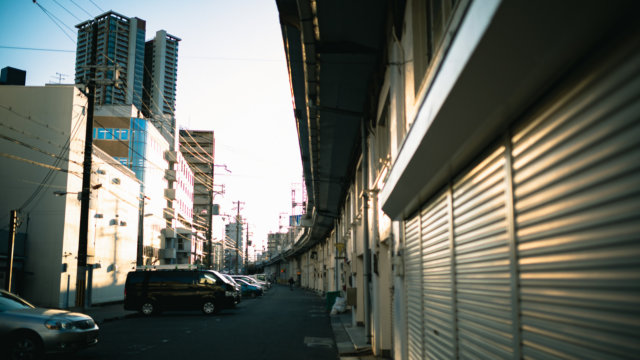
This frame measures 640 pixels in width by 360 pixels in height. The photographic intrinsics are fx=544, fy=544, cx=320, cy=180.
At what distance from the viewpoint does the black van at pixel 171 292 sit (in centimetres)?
2628

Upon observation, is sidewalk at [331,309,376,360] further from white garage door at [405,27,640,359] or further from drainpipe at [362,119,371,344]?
white garage door at [405,27,640,359]

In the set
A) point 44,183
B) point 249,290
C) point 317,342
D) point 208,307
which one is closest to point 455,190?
point 317,342

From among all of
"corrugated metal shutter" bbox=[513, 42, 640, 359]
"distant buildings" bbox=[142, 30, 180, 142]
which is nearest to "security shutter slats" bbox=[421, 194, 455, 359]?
"corrugated metal shutter" bbox=[513, 42, 640, 359]

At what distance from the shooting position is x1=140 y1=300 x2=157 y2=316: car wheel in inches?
1033

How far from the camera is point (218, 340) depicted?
609 inches

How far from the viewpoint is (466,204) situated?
16.8 ft

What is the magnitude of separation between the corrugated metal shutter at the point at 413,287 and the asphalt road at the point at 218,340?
4.25 metres

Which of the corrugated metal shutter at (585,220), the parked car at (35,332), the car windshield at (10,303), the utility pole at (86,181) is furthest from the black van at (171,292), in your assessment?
the corrugated metal shutter at (585,220)

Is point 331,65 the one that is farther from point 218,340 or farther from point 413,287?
point 218,340

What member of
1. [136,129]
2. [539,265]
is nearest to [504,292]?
[539,265]

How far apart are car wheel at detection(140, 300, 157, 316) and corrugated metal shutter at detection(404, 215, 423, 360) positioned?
2013 centimetres

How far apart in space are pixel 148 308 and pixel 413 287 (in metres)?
21.0

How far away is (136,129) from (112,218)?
49.6ft

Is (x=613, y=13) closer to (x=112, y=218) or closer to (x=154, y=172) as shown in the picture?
(x=112, y=218)
